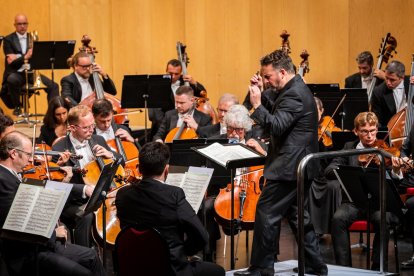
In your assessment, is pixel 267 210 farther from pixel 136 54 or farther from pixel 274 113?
pixel 136 54

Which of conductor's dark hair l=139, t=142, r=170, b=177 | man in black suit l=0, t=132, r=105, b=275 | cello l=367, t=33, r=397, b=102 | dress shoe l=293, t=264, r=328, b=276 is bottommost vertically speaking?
dress shoe l=293, t=264, r=328, b=276

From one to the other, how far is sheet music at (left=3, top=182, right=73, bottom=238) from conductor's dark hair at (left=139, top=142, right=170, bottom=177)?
0.40m

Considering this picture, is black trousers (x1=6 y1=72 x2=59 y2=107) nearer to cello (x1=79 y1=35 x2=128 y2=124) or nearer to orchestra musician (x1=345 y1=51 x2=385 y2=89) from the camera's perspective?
cello (x1=79 y1=35 x2=128 y2=124)

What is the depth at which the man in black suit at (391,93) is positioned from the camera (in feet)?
25.7

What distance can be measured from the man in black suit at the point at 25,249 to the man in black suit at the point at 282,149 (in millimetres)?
1012

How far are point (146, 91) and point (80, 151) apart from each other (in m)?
2.68

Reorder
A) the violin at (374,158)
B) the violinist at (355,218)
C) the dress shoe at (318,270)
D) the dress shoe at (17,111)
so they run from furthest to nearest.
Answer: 1. the dress shoe at (17,111)
2. the violin at (374,158)
3. the violinist at (355,218)
4. the dress shoe at (318,270)

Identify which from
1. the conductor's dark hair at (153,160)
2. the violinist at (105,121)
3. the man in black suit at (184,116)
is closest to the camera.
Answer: the conductor's dark hair at (153,160)

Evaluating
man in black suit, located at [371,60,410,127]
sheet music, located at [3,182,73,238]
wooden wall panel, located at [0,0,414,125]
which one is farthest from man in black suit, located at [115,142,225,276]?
wooden wall panel, located at [0,0,414,125]

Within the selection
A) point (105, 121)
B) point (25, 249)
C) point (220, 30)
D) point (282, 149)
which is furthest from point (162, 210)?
point (220, 30)

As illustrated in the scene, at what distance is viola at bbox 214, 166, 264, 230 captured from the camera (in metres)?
5.69

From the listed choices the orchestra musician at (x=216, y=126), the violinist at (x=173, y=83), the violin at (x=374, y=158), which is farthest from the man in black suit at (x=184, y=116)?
the violin at (x=374, y=158)

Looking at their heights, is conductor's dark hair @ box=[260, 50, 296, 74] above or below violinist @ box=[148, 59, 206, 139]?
above

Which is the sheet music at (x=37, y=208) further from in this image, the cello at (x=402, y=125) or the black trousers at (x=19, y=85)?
the black trousers at (x=19, y=85)
